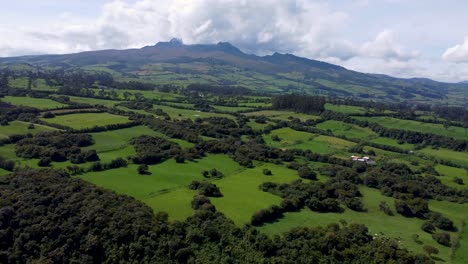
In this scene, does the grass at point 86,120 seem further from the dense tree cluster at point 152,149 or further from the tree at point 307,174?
the tree at point 307,174

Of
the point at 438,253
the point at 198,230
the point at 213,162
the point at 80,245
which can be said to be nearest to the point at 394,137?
the point at 213,162

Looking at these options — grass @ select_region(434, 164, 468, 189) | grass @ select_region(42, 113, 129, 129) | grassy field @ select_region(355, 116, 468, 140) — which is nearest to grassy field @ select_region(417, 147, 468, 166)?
grass @ select_region(434, 164, 468, 189)

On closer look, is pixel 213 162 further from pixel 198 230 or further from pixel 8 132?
pixel 8 132

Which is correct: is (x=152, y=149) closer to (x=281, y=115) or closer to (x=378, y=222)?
(x=378, y=222)

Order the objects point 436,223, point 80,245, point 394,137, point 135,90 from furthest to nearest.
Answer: point 135,90, point 394,137, point 436,223, point 80,245

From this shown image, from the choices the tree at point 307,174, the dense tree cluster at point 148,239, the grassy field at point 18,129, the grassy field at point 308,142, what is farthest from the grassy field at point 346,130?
the grassy field at point 18,129

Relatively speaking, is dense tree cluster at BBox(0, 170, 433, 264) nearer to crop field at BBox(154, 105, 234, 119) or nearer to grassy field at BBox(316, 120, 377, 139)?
grassy field at BBox(316, 120, 377, 139)
